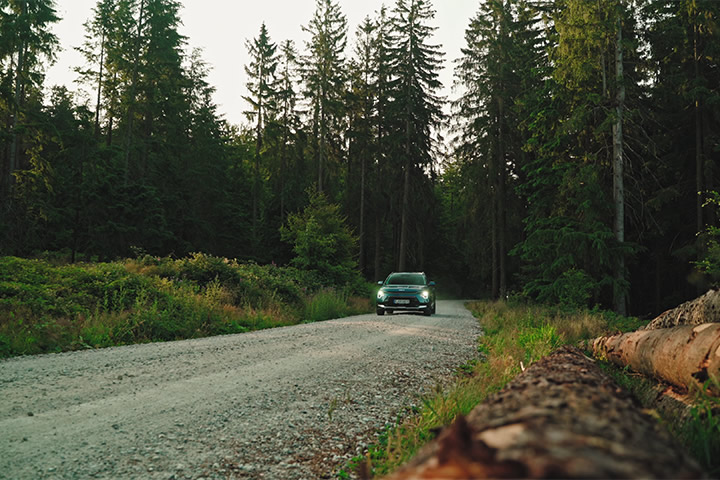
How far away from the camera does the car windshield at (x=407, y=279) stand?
1878cm

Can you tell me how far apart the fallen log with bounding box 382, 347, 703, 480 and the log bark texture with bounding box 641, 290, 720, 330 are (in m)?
3.07

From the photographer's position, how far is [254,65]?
1615 inches

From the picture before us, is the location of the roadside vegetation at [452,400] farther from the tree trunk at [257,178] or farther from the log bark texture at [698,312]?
the tree trunk at [257,178]

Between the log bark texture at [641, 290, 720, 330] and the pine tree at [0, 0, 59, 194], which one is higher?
the pine tree at [0, 0, 59, 194]

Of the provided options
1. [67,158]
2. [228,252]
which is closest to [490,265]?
[228,252]

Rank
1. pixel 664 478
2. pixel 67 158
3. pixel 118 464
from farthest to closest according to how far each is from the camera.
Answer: pixel 67 158
pixel 118 464
pixel 664 478

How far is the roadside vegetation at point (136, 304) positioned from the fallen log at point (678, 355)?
824cm

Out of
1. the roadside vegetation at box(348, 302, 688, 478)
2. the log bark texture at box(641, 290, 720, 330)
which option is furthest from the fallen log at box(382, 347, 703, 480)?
the log bark texture at box(641, 290, 720, 330)

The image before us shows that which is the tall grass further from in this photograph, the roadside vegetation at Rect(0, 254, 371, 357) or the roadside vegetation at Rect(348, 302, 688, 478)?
the roadside vegetation at Rect(0, 254, 371, 357)

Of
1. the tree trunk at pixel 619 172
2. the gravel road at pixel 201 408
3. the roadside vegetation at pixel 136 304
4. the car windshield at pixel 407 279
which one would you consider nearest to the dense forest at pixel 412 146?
the tree trunk at pixel 619 172

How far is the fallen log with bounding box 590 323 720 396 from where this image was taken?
278cm

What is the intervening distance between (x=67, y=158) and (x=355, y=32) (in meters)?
25.4

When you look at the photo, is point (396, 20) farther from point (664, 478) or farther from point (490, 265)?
point (664, 478)

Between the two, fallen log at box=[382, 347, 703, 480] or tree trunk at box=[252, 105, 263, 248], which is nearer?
fallen log at box=[382, 347, 703, 480]
